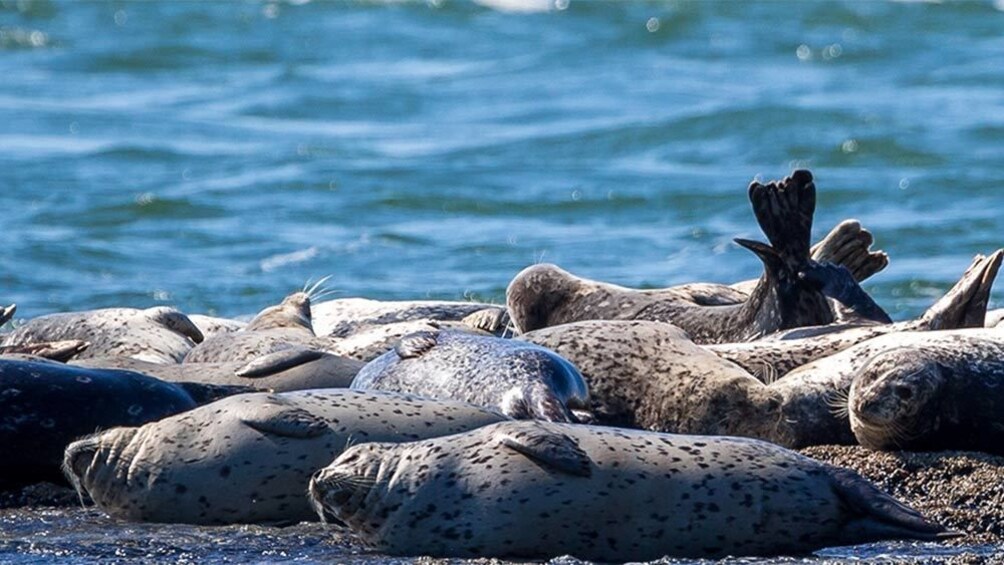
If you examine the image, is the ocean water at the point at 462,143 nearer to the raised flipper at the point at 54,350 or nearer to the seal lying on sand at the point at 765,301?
the raised flipper at the point at 54,350

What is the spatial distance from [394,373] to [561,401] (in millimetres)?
598

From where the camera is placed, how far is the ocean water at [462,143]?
12.8 m

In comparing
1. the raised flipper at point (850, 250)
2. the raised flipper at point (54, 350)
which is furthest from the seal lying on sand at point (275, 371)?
the raised flipper at point (850, 250)

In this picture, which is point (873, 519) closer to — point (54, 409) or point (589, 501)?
point (589, 501)

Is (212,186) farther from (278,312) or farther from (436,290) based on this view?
(278,312)

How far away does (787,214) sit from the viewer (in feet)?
22.9

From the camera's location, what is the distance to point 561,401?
5.32 m

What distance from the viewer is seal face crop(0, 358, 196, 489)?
5.12 metres

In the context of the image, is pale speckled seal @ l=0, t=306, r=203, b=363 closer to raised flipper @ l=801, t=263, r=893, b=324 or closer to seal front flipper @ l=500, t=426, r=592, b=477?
raised flipper @ l=801, t=263, r=893, b=324

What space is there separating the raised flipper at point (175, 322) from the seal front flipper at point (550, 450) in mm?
3429

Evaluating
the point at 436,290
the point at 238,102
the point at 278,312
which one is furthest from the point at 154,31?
the point at 278,312

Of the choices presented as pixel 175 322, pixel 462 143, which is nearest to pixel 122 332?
pixel 175 322

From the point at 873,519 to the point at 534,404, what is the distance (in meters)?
1.10

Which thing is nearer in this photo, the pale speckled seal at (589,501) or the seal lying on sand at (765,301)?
the pale speckled seal at (589,501)
